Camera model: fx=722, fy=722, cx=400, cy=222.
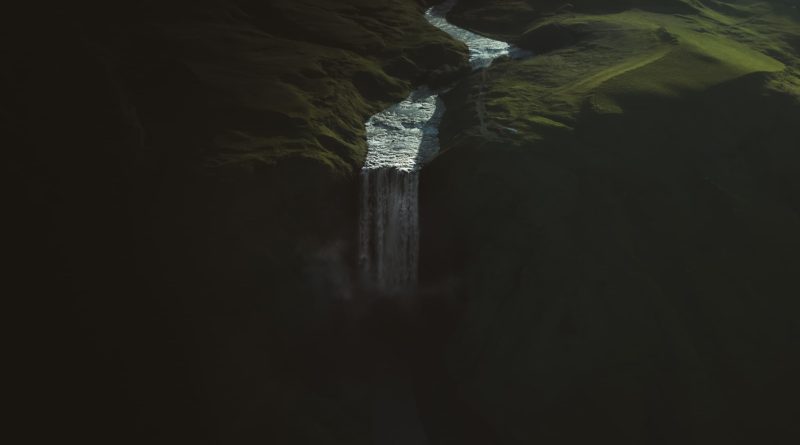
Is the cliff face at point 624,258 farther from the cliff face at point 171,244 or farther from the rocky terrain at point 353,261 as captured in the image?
the cliff face at point 171,244

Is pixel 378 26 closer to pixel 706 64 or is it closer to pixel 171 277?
pixel 706 64

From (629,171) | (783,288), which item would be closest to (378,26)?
(629,171)

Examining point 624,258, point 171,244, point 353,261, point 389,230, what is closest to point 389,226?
point 389,230

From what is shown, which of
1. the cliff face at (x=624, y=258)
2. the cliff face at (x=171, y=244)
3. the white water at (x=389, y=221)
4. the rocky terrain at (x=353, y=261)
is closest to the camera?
the cliff face at (x=171, y=244)

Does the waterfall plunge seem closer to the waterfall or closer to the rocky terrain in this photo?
the waterfall

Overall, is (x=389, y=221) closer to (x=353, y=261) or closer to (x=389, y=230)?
(x=389, y=230)

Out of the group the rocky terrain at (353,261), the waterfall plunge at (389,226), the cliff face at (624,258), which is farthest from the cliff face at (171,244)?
the cliff face at (624,258)
